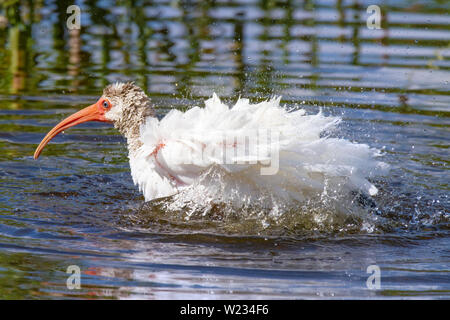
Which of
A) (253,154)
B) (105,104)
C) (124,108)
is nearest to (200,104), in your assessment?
(105,104)

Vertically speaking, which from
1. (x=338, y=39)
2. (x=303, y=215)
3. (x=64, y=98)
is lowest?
(x=303, y=215)

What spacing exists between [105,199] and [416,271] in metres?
3.13

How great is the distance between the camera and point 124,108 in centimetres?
809

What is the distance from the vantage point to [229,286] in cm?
582

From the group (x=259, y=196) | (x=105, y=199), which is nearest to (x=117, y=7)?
(x=105, y=199)

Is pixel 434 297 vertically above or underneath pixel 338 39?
underneath

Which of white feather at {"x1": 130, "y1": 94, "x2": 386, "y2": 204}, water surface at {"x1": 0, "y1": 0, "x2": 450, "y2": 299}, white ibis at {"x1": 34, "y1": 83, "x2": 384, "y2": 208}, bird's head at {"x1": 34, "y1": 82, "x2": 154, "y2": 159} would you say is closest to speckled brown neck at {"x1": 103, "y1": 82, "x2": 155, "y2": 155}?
bird's head at {"x1": 34, "y1": 82, "x2": 154, "y2": 159}

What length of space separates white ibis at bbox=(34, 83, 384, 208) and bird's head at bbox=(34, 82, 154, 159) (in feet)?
2.35

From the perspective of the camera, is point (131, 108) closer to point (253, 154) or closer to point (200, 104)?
point (253, 154)

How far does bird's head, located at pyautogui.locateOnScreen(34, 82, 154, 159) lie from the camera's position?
796 centimetres

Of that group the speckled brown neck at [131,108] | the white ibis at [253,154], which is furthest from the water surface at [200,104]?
the speckled brown neck at [131,108]

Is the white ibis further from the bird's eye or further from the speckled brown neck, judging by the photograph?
the bird's eye

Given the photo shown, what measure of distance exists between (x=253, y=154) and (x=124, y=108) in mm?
2057
